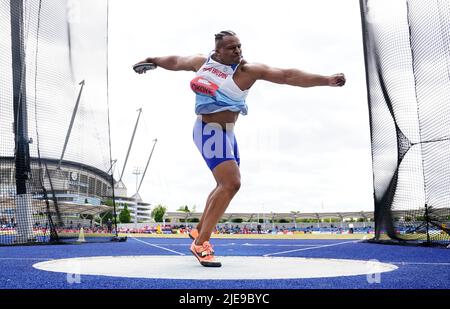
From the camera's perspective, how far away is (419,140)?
26.9ft

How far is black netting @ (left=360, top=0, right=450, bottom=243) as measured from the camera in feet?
25.0

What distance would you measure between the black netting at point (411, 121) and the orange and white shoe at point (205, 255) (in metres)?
5.53

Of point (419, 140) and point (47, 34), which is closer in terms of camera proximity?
point (419, 140)

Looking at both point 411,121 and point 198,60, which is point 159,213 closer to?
point 411,121

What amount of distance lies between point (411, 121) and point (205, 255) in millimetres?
6178

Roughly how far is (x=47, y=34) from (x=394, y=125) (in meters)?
7.59

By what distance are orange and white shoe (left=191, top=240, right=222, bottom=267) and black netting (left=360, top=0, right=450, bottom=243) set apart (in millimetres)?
5532

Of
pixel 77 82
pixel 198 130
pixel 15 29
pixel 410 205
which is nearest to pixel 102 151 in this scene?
pixel 77 82

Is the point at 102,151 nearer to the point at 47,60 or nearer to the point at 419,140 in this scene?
the point at 47,60

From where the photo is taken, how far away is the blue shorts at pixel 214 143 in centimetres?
350

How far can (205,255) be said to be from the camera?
3455 millimetres

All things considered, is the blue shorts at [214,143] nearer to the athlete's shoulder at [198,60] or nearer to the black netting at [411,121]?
the athlete's shoulder at [198,60]

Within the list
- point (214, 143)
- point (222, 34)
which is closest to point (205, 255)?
point (214, 143)

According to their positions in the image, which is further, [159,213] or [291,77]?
[159,213]
